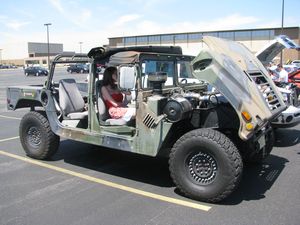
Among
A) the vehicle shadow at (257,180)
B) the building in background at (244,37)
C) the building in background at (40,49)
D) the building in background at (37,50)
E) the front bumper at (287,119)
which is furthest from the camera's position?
the building in background at (37,50)

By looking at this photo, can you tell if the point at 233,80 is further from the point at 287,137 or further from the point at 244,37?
the point at 244,37

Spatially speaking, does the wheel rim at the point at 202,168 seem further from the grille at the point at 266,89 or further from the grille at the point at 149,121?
the grille at the point at 266,89

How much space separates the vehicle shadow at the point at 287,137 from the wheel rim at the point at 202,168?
3660 millimetres

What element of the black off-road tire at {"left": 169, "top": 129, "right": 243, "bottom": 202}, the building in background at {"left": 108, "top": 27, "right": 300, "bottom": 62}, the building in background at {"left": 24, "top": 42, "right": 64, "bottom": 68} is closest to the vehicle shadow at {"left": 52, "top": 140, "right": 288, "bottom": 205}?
the black off-road tire at {"left": 169, "top": 129, "right": 243, "bottom": 202}

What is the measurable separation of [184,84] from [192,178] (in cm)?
204

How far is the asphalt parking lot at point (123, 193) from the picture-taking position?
4.20 meters

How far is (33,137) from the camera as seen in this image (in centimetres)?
664

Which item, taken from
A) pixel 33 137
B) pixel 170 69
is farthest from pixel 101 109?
pixel 33 137

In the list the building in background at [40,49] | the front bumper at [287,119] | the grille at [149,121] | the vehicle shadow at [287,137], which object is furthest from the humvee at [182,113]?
the building in background at [40,49]

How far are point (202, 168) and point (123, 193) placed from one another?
1.11 metres

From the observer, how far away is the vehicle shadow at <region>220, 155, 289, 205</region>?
15.7 ft

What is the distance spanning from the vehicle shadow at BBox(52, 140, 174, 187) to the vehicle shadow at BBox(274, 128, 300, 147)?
2929 millimetres

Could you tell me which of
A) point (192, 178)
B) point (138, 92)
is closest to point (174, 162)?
point (192, 178)

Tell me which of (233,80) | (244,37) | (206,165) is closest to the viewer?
(233,80)
